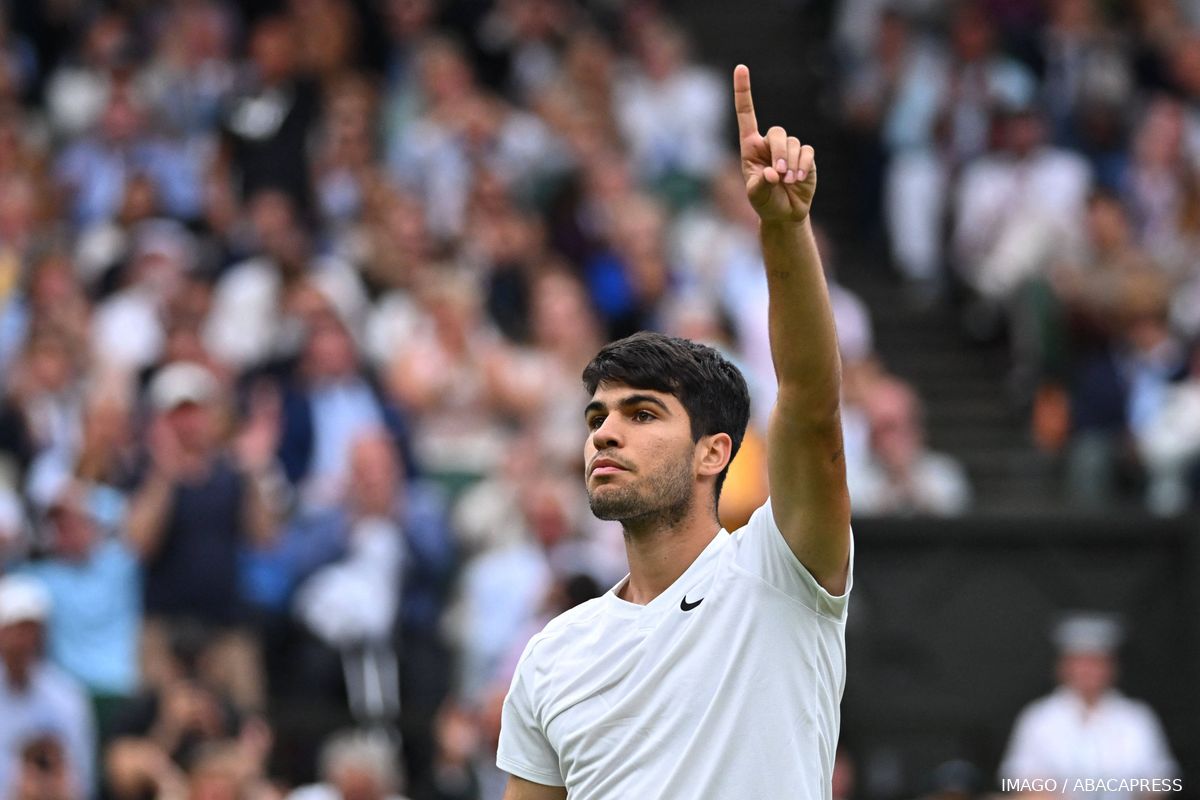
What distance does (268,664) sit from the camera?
966cm

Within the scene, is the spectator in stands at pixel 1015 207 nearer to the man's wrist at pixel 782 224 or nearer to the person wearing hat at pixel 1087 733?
the person wearing hat at pixel 1087 733

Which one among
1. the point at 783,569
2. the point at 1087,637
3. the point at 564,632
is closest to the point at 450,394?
the point at 1087,637

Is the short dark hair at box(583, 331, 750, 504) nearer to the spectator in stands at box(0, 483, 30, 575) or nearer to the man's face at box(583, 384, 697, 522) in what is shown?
the man's face at box(583, 384, 697, 522)

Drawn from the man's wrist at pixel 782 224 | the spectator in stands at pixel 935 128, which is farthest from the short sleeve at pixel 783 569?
the spectator in stands at pixel 935 128

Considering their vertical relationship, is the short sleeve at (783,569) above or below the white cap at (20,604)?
below

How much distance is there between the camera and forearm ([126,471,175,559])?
930 centimetres

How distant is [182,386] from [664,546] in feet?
20.1

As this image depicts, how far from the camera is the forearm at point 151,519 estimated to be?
9.30 m

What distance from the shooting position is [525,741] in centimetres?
405

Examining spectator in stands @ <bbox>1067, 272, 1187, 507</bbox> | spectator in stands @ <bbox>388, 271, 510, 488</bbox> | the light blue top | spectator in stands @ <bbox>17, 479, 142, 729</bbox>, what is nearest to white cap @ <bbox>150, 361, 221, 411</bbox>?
spectator in stands @ <bbox>17, 479, 142, 729</bbox>

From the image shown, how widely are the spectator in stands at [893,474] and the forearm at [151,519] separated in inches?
→ 143

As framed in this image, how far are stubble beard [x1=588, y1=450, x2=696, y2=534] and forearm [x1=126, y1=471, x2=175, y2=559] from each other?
18.6 feet

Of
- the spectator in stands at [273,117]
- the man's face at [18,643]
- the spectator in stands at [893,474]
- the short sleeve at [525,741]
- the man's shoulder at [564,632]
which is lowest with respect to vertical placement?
the short sleeve at [525,741]

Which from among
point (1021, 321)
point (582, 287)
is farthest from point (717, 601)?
point (1021, 321)
